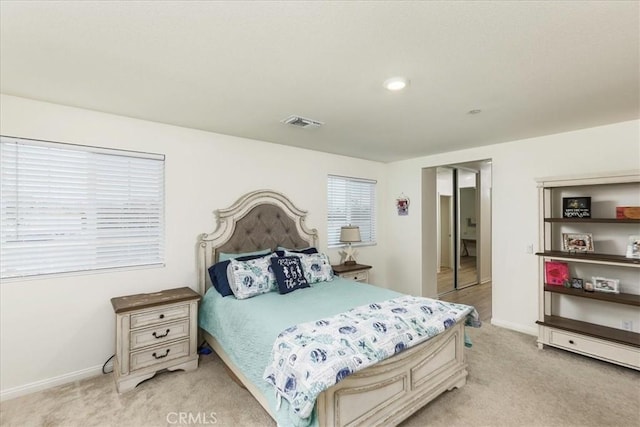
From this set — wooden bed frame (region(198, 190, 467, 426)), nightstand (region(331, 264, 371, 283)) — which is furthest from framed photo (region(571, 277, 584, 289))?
nightstand (region(331, 264, 371, 283))

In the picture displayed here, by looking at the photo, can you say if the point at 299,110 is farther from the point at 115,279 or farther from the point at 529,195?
the point at 529,195

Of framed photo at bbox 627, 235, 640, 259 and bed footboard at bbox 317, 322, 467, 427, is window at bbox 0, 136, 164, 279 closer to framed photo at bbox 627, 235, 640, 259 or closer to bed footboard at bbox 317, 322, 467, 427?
bed footboard at bbox 317, 322, 467, 427

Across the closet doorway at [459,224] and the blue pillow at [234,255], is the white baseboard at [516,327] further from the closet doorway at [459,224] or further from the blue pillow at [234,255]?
the blue pillow at [234,255]

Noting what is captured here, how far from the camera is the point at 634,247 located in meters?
2.77

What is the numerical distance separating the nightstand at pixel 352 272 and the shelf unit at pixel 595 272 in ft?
6.66

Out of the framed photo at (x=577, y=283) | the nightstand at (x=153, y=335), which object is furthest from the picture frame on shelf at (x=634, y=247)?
the nightstand at (x=153, y=335)

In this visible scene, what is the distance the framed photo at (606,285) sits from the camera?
9.68 ft

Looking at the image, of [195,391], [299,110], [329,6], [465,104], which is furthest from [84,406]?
[465,104]

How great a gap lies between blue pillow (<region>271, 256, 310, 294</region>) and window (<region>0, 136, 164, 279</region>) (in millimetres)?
1191

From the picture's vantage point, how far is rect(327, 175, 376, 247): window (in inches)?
179

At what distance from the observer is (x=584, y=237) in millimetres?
3111

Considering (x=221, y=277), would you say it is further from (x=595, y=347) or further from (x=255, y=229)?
(x=595, y=347)

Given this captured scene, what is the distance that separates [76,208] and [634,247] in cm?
508

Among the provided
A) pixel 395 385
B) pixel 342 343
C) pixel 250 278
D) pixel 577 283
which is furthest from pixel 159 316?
pixel 577 283
